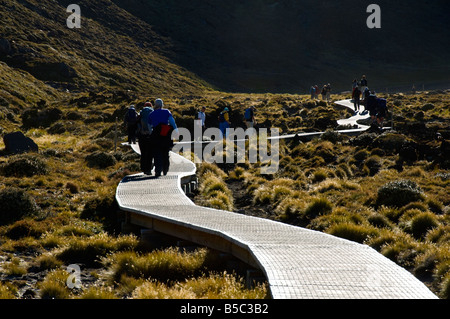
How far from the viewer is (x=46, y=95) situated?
59.7 meters

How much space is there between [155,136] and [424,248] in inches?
278

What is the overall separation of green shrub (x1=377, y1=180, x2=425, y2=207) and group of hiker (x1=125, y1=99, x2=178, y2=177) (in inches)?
217

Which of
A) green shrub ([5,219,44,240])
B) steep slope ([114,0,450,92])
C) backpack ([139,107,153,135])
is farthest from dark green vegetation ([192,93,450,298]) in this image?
steep slope ([114,0,450,92])

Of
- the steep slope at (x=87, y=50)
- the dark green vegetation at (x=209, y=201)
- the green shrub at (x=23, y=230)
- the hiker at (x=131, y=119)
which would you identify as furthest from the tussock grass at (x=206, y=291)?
the steep slope at (x=87, y=50)

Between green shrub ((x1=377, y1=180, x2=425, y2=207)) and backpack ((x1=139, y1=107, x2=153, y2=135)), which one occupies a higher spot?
backpack ((x1=139, y1=107, x2=153, y2=135))

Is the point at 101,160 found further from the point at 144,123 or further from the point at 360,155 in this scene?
the point at 360,155

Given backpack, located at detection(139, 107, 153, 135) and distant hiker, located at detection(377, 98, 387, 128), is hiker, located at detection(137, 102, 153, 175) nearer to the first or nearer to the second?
backpack, located at detection(139, 107, 153, 135)

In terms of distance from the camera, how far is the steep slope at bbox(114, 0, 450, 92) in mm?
111125

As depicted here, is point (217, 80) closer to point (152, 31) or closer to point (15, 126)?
point (152, 31)

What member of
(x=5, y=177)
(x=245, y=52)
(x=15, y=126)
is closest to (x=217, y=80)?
(x=245, y=52)

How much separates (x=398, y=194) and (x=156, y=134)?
20.7ft

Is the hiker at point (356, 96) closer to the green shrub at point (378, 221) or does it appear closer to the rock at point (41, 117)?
the rock at point (41, 117)

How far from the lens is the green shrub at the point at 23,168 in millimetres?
16234

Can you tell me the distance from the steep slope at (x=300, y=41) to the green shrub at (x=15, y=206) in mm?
92612
